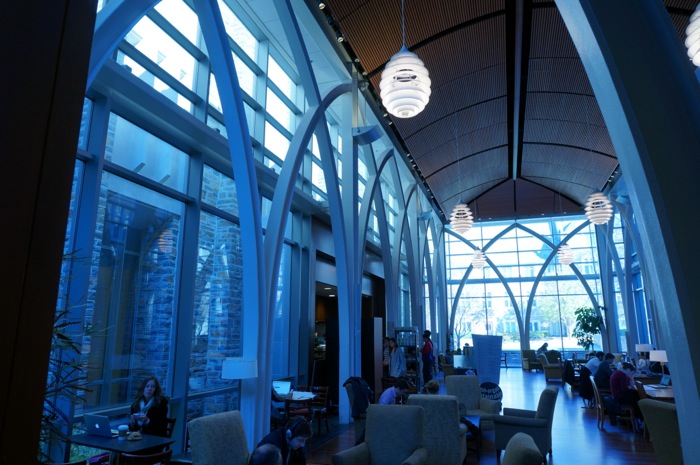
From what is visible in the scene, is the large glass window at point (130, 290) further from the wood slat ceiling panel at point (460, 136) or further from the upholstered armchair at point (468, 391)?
the wood slat ceiling panel at point (460, 136)

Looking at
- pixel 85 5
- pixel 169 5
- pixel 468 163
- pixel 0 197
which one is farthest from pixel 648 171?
pixel 468 163

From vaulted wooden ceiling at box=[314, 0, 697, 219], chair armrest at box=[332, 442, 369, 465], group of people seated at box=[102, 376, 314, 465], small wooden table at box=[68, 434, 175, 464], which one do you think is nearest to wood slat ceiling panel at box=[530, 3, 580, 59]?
vaulted wooden ceiling at box=[314, 0, 697, 219]

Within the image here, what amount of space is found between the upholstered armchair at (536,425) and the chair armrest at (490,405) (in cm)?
105

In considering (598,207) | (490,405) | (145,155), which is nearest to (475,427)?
(490,405)

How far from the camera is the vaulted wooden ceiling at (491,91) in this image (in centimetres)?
945

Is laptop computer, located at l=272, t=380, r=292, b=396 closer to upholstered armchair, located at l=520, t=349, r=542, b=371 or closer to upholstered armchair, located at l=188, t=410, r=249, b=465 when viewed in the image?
upholstered armchair, located at l=188, t=410, r=249, b=465

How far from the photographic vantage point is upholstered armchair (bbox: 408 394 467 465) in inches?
213

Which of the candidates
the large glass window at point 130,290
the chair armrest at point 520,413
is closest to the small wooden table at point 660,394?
the chair armrest at point 520,413

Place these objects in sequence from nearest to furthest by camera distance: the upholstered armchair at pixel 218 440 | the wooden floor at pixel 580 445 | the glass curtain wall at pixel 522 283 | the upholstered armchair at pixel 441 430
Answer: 1. the upholstered armchair at pixel 218 440
2. the upholstered armchair at pixel 441 430
3. the wooden floor at pixel 580 445
4. the glass curtain wall at pixel 522 283

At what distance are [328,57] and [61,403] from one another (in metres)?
7.26

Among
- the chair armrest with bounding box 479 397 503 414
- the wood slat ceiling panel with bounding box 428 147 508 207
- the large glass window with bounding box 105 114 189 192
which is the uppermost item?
the wood slat ceiling panel with bounding box 428 147 508 207

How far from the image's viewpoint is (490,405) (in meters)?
7.93

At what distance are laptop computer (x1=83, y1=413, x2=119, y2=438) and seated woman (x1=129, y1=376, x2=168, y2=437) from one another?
0.63 meters

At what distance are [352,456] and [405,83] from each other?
171 inches
